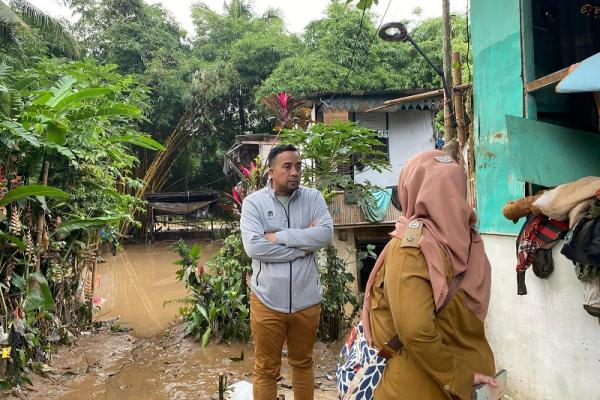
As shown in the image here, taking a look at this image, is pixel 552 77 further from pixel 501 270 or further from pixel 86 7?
pixel 86 7

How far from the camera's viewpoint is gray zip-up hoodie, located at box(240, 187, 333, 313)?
2.68m

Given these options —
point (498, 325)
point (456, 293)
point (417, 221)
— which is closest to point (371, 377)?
point (456, 293)

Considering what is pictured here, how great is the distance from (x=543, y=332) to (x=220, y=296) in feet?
11.5

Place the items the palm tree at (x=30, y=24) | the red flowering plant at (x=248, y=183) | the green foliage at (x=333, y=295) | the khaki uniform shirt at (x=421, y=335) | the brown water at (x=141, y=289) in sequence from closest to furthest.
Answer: the khaki uniform shirt at (x=421, y=335), the green foliage at (x=333, y=295), the red flowering plant at (x=248, y=183), the brown water at (x=141, y=289), the palm tree at (x=30, y=24)

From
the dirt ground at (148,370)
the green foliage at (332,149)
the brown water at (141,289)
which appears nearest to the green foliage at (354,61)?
the brown water at (141,289)

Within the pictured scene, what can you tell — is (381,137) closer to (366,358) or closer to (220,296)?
(220,296)

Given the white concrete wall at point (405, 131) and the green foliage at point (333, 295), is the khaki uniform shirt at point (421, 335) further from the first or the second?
the white concrete wall at point (405, 131)

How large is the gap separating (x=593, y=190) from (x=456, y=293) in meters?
1.35

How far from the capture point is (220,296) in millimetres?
5566

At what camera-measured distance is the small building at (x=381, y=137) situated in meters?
10.4

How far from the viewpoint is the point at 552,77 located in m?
2.87

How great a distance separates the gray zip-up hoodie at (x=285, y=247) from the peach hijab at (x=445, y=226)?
1.17m

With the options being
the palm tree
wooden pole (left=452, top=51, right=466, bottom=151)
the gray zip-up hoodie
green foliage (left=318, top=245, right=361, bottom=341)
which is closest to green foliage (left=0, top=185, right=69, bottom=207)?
the gray zip-up hoodie

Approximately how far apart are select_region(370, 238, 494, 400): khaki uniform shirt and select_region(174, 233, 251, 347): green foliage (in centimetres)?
Result: 398
